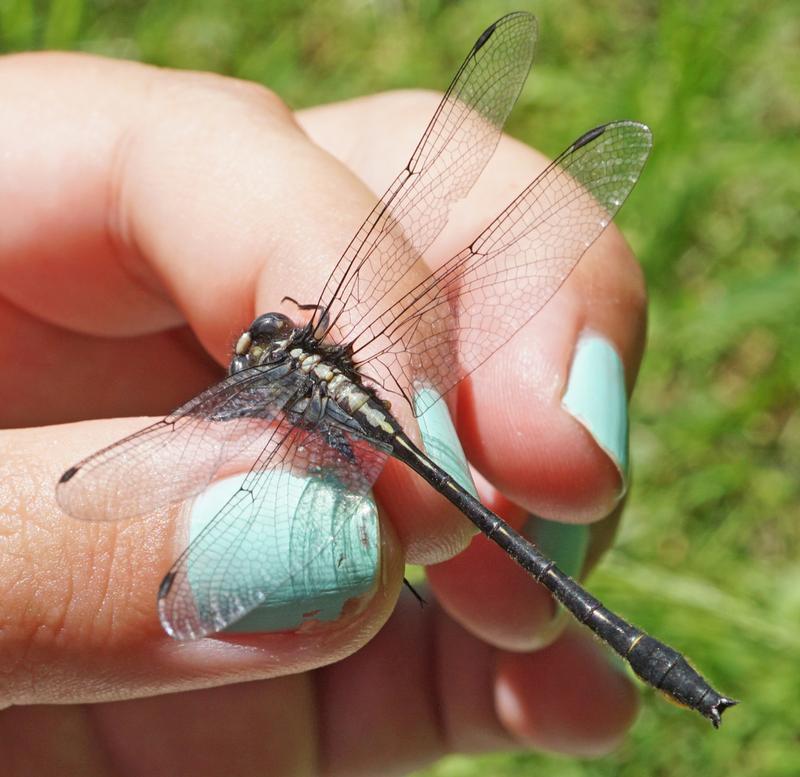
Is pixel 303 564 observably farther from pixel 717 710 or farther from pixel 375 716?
pixel 375 716

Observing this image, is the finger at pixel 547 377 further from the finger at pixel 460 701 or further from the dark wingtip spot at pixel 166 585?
the dark wingtip spot at pixel 166 585

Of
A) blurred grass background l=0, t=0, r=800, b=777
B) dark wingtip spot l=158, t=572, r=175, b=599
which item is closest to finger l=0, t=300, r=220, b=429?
dark wingtip spot l=158, t=572, r=175, b=599

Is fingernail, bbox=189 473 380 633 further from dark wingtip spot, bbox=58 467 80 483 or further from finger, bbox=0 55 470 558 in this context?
finger, bbox=0 55 470 558

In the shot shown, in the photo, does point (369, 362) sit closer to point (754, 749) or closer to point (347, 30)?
point (754, 749)

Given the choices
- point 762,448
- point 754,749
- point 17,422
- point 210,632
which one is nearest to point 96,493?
point 210,632

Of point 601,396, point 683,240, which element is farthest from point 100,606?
point 683,240
